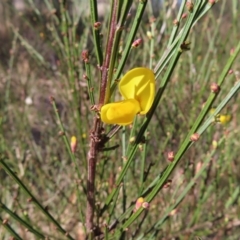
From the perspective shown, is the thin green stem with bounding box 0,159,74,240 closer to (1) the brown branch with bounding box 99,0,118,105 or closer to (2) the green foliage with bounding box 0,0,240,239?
(2) the green foliage with bounding box 0,0,240,239

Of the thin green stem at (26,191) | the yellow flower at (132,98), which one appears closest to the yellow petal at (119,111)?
the yellow flower at (132,98)

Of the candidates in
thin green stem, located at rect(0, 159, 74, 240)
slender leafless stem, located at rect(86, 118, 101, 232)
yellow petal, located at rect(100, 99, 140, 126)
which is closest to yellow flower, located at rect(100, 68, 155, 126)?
yellow petal, located at rect(100, 99, 140, 126)

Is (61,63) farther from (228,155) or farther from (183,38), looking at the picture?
(183,38)

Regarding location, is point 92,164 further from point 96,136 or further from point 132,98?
point 132,98

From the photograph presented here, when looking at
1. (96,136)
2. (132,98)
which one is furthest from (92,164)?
(132,98)

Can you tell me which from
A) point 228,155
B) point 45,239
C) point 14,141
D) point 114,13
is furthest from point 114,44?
point 14,141

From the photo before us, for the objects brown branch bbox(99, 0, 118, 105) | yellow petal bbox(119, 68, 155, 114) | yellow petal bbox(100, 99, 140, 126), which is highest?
brown branch bbox(99, 0, 118, 105)
